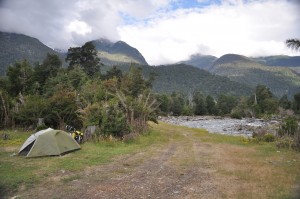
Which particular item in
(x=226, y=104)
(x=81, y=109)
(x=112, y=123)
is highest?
(x=81, y=109)

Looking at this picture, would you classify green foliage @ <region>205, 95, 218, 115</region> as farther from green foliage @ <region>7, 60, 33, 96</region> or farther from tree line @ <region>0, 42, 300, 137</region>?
green foliage @ <region>7, 60, 33, 96</region>

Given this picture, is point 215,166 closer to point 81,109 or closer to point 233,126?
point 81,109

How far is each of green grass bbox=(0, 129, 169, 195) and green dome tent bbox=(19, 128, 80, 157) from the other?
1.58 ft

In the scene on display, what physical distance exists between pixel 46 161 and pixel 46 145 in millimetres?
1861

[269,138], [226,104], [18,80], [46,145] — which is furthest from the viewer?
[226,104]

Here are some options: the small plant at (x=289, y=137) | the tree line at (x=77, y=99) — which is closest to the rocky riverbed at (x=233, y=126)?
the small plant at (x=289, y=137)

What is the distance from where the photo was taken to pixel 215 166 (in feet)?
46.1

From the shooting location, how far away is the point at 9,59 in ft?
362

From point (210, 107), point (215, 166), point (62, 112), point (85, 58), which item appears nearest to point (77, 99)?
point (62, 112)

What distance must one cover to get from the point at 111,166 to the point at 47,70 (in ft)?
123

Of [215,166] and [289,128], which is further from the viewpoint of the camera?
[289,128]

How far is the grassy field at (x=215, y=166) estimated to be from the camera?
33.2 feet

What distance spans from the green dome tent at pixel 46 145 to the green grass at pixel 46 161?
18.9 inches

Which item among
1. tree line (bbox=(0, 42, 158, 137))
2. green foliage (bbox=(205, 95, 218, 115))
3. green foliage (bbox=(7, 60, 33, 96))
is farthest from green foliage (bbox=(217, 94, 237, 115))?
green foliage (bbox=(7, 60, 33, 96))
